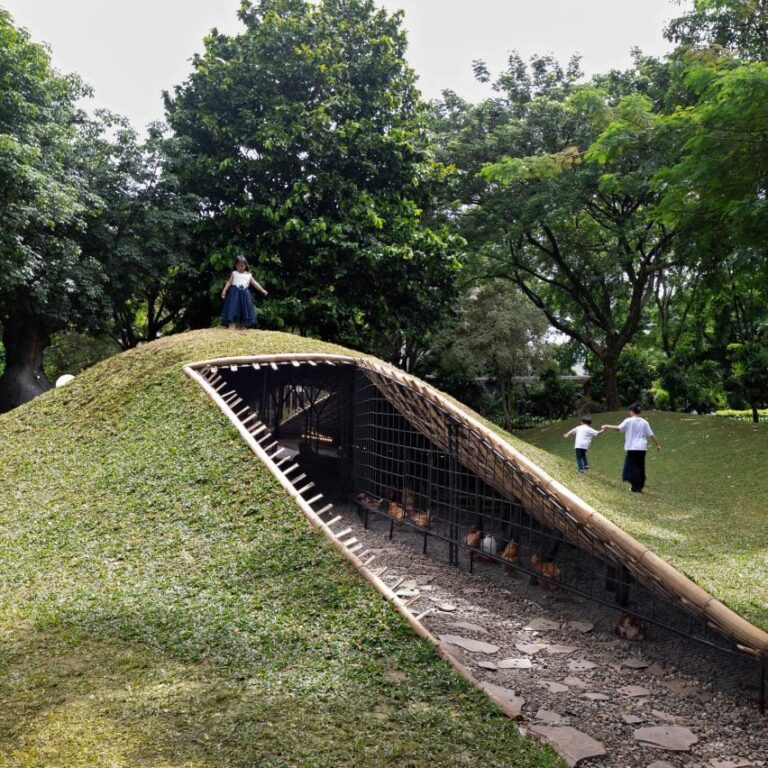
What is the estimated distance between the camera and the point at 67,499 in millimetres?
7230

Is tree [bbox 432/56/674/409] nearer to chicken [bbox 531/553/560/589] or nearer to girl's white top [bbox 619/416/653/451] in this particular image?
girl's white top [bbox 619/416/653/451]

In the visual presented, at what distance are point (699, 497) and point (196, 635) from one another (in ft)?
30.6

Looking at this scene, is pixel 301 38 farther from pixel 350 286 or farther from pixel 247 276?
pixel 247 276

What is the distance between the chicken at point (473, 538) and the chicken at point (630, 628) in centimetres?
199

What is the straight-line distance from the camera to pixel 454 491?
7.71m

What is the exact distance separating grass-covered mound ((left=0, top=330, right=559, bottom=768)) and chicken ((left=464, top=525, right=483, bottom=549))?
2310 millimetres

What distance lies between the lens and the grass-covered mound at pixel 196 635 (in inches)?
136

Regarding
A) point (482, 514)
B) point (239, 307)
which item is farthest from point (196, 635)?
point (239, 307)

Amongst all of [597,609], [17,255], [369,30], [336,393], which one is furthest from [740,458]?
[17,255]

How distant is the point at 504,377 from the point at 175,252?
1152 centimetres

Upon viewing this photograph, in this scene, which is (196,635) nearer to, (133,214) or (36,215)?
(36,215)

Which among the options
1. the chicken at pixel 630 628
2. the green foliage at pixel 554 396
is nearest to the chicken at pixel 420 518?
the chicken at pixel 630 628

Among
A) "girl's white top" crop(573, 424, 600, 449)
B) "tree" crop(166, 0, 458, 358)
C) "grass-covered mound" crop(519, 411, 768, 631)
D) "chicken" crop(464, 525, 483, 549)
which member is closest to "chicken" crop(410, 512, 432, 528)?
"chicken" crop(464, 525, 483, 549)

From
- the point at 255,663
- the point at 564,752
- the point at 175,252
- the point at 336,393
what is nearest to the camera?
the point at 564,752
